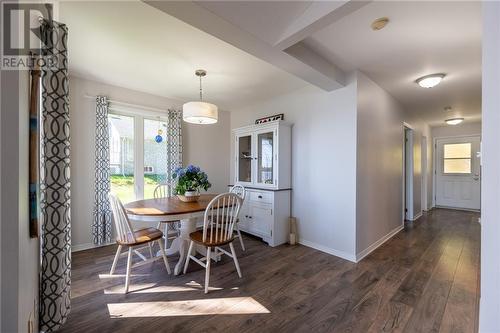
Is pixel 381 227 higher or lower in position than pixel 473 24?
lower

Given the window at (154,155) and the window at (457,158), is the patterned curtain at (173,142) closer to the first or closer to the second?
the window at (154,155)

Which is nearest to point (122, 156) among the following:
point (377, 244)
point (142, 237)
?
point (142, 237)

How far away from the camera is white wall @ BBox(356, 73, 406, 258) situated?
8.94ft

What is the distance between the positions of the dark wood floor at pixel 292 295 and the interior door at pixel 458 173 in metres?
3.71

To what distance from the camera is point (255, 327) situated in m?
1.54

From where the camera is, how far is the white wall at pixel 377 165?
2725 mm

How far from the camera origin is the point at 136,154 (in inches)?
135

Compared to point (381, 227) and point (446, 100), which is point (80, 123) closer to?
point (381, 227)

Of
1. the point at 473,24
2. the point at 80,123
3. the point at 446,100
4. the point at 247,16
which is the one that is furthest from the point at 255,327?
the point at 446,100

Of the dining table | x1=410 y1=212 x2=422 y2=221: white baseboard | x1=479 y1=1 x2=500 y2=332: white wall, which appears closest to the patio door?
the dining table

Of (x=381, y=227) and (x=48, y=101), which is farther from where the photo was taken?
(x=381, y=227)

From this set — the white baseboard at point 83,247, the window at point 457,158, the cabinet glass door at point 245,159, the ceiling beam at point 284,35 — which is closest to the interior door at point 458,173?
Result: the window at point 457,158

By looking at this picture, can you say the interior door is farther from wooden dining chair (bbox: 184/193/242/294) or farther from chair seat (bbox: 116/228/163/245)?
chair seat (bbox: 116/228/163/245)

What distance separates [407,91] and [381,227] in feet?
7.07
